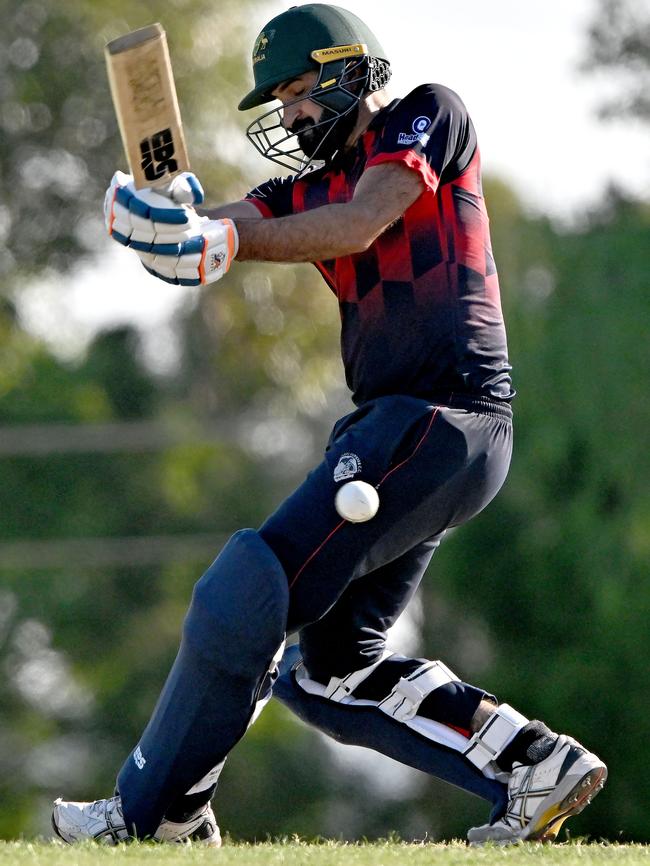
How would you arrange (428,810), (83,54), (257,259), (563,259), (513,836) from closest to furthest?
1. (257,259)
2. (513,836)
3. (428,810)
4. (563,259)
5. (83,54)

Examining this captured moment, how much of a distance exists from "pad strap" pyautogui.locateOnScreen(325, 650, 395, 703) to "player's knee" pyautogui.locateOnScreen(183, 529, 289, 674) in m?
0.61

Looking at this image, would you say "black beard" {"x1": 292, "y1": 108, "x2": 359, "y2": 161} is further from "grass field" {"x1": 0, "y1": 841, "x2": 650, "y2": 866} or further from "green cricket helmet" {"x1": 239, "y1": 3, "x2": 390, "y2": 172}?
"grass field" {"x1": 0, "y1": 841, "x2": 650, "y2": 866}

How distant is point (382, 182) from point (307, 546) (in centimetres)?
106

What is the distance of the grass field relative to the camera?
4.54 metres

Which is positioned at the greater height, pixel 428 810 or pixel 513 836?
pixel 513 836

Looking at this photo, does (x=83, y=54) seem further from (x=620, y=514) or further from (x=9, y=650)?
(x=620, y=514)

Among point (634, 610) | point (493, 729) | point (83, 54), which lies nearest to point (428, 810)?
point (634, 610)

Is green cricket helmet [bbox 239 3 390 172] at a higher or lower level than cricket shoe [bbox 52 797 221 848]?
higher

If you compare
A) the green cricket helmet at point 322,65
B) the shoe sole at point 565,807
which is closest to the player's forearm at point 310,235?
the green cricket helmet at point 322,65

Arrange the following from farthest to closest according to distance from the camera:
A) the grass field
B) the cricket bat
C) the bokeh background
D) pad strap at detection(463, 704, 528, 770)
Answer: the bokeh background
pad strap at detection(463, 704, 528, 770)
the cricket bat
the grass field

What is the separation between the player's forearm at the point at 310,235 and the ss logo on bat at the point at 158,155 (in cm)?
29

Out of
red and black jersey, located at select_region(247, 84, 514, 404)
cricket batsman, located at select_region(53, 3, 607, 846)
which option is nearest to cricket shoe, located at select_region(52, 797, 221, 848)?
cricket batsman, located at select_region(53, 3, 607, 846)

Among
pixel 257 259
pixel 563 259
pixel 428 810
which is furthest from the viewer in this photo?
pixel 563 259

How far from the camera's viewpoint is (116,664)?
25.9 metres
